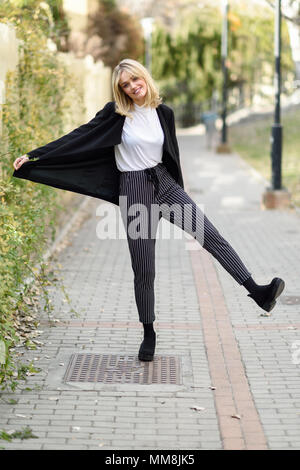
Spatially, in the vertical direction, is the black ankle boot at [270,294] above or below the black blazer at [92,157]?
below

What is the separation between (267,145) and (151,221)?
68.8 ft

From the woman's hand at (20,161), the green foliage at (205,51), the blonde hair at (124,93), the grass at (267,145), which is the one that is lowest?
the grass at (267,145)

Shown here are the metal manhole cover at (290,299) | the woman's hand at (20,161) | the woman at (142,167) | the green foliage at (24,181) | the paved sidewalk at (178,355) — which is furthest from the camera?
the metal manhole cover at (290,299)

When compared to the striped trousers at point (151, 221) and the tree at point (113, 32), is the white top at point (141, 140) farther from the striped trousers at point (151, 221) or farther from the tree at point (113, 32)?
the tree at point (113, 32)

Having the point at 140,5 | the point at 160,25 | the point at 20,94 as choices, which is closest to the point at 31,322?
the point at 20,94

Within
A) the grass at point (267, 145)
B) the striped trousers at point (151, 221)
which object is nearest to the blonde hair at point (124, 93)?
the striped trousers at point (151, 221)

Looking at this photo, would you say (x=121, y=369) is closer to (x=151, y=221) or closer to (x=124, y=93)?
(x=151, y=221)

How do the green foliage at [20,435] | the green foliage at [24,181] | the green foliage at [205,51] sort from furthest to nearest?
the green foliage at [205,51], the green foliage at [24,181], the green foliage at [20,435]

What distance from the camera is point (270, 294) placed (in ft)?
18.3

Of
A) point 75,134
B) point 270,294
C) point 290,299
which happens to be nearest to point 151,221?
point 75,134

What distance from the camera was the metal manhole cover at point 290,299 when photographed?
7377 millimetres

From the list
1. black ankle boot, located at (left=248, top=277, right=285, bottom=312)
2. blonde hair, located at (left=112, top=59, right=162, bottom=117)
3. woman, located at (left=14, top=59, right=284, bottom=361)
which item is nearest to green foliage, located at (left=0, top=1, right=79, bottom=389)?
woman, located at (left=14, top=59, right=284, bottom=361)

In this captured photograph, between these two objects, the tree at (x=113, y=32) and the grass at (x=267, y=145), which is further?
the tree at (x=113, y=32)

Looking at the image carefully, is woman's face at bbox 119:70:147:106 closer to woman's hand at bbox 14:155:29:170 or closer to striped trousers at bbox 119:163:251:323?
striped trousers at bbox 119:163:251:323
